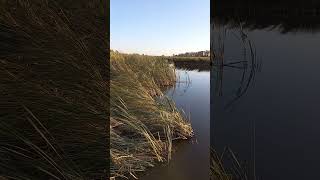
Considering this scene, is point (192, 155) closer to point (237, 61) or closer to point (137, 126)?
point (137, 126)

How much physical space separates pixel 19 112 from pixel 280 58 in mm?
1364

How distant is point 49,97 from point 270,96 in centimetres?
117

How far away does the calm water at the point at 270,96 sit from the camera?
2.02 metres

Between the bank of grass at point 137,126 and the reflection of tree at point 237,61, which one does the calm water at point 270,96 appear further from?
the bank of grass at point 137,126

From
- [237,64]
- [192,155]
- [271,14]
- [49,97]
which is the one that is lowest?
[192,155]

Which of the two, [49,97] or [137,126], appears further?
[137,126]

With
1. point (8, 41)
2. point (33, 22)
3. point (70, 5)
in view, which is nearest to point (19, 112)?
point (8, 41)

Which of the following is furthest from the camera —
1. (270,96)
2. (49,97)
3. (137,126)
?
(137,126)

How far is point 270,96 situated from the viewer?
2.11 m

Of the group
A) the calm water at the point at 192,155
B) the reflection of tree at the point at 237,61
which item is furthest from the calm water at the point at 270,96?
the calm water at the point at 192,155

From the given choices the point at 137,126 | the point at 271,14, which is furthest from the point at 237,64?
the point at 137,126

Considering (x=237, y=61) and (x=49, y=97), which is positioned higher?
(x=237, y=61)

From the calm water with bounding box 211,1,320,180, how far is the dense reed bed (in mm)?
782

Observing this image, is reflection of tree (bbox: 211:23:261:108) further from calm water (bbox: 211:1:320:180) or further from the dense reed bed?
the dense reed bed
